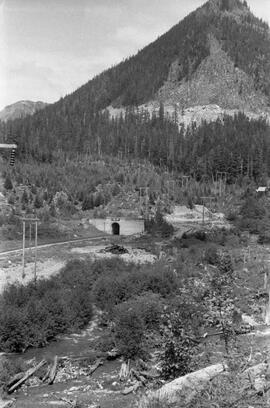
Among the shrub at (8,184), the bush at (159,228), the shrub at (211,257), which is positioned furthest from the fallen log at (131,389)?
the shrub at (8,184)

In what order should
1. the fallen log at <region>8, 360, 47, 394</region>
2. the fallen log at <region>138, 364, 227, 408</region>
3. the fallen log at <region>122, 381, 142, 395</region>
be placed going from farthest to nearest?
1. the fallen log at <region>8, 360, 47, 394</region>
2. the fallen log at <region>122, 381, 142, 395</region>
3. the fallen log at <region>138, 364, 227, 408</region>

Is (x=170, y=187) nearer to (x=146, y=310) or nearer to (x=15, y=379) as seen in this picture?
(x=146, y=310)

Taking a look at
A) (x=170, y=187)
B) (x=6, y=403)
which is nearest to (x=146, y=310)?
(x=6, y=403)

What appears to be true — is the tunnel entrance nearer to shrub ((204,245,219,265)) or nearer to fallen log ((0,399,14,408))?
shrub ((204,245,219,265))

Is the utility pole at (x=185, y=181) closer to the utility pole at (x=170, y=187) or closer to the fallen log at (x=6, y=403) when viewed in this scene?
the utility pole at (x=170, y=187)

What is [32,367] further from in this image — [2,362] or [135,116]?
[135,116]

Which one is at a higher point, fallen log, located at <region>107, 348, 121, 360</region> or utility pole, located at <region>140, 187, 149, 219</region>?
utility pole, located at <region>140, 187, 149, 219</region>

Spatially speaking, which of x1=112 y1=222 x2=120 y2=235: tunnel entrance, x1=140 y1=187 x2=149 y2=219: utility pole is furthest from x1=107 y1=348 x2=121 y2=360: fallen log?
x1=140 y1=187 x2=149 y2=219: utility pole
